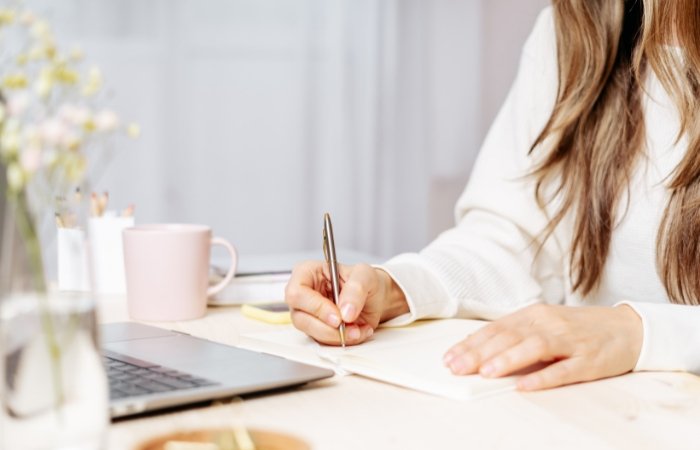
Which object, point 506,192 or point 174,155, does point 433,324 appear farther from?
point 174,155

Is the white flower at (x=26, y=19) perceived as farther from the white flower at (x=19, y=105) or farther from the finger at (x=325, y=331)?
the finger at (x=325, y=331)

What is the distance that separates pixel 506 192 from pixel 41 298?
101cm

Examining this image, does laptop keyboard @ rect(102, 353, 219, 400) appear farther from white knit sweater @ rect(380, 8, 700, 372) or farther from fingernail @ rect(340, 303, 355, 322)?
white knit sweater @ rect(380, 8, 700, 372)

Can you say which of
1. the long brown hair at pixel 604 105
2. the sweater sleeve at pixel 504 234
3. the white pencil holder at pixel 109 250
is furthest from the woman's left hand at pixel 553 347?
the white pencil holder at pixel 109 250

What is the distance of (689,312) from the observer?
3.16ft

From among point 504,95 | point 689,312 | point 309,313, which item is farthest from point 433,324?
point 504,95

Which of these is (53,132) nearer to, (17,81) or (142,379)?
(17,81)

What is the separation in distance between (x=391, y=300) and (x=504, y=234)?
1.12 feet

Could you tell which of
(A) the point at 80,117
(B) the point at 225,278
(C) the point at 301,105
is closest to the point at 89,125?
(A) the point at 80,117

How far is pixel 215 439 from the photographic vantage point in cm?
62

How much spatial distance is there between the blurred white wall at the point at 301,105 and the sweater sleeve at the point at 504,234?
147cm

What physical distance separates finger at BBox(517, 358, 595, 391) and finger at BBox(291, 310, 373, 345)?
0.70ft

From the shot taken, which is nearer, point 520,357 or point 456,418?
point 456,418

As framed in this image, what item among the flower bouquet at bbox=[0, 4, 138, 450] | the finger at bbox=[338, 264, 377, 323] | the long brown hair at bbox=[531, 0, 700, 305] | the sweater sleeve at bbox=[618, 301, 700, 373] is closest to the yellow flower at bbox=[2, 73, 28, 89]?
the flower bouquet at bbox=[0, 4, 138, 450]
